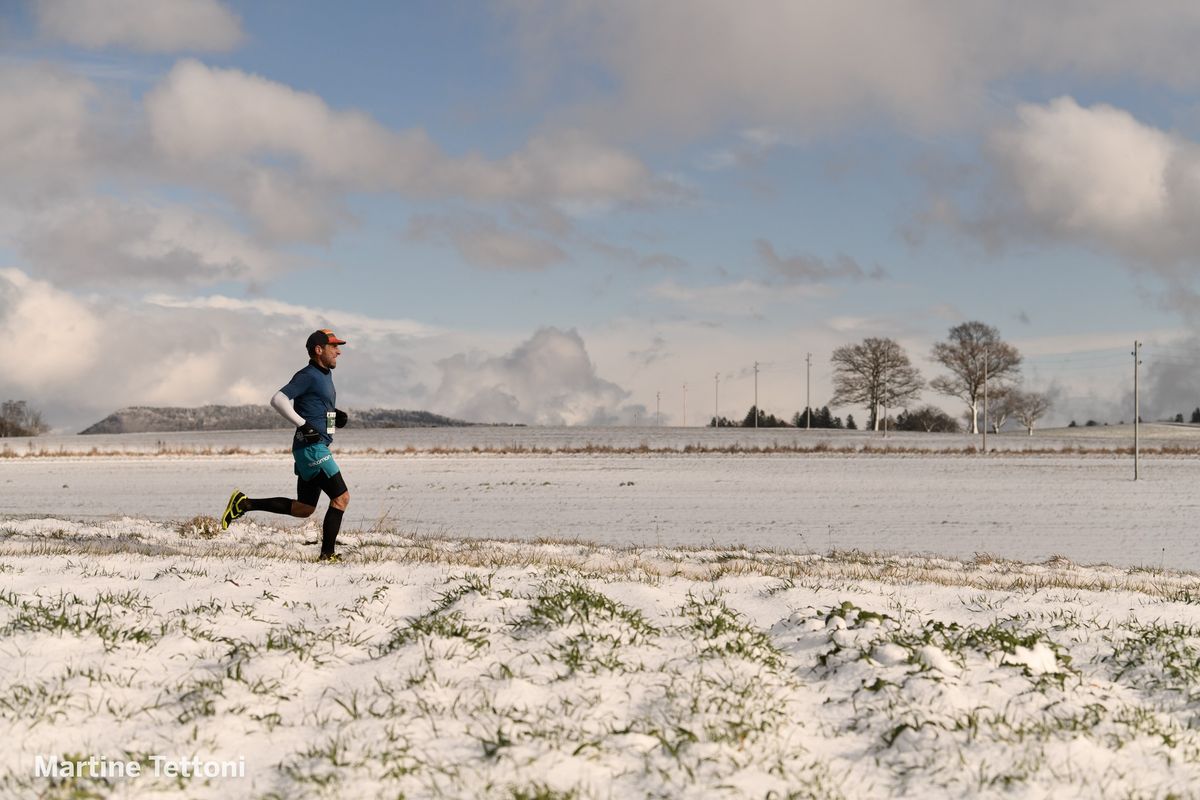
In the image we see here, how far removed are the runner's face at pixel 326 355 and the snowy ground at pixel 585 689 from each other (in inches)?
109

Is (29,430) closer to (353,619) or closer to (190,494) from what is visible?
(190,494)

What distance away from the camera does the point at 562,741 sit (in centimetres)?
427

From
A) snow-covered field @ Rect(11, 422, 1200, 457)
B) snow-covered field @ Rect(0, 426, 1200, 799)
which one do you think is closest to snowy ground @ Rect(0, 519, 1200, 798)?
snow-covered field @ Rect(0, 426, 1200, 799)

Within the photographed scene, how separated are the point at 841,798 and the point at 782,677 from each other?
1.12 meters

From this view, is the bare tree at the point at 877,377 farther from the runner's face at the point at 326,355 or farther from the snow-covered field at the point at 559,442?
the runner's face at the point at 326,355

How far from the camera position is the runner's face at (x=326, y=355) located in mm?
9289

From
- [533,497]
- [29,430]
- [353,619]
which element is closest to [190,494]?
[533,497]

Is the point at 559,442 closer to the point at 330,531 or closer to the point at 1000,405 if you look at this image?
the point at 330,531

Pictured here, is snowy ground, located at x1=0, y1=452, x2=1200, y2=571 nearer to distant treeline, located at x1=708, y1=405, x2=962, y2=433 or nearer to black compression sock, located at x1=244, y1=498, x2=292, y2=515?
black compression sock, located at x1=244, y1=498, x2=292, y2=515

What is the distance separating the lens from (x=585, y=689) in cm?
473

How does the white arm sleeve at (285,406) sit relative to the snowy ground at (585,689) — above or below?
above

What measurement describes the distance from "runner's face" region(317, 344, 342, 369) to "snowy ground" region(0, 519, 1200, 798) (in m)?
2.77

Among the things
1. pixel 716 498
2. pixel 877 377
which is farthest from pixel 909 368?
pixel 716 498

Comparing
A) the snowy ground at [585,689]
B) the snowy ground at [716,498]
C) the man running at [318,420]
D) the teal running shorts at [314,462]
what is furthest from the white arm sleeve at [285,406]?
the snowy ground at [716,498]
